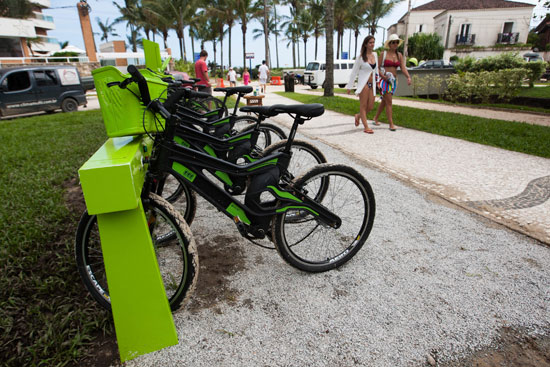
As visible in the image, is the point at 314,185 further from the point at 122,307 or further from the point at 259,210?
the point at 122,307

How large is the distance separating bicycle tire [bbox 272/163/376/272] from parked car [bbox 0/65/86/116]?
14068 mm

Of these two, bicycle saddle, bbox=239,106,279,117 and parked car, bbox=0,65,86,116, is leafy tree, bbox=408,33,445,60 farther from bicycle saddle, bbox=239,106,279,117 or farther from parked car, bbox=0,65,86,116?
bicycle saddle, bbox=239,106,279,117

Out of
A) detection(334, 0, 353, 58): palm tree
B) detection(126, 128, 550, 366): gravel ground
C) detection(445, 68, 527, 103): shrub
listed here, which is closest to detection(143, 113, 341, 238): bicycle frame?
detection(126, 128, 550, 366): gravel ground

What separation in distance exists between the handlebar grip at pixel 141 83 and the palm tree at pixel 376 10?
5206 cm

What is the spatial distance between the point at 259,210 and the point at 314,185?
721mm

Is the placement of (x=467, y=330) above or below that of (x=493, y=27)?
below

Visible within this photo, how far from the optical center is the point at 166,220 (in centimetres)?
193

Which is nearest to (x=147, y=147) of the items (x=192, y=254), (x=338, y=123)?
(x=192, y=254)

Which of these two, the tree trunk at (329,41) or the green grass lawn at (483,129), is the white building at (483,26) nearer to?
the tree trunk at (329,41)

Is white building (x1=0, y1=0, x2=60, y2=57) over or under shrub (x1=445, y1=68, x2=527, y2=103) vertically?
over

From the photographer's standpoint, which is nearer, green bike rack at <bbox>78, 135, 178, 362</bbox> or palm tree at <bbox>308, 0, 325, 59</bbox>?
green bike rack at <bbox>78, 135, 178, 362</bbox>

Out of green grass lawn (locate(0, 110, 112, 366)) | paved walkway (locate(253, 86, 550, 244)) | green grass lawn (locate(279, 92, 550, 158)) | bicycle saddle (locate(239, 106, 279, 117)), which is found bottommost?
green grass lawn (locate(0, 110, 112, 366))

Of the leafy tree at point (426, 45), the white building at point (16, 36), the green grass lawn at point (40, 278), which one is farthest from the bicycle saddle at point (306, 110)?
the leafy tree at point (426, 45)

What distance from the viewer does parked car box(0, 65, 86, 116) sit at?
39.9ft
